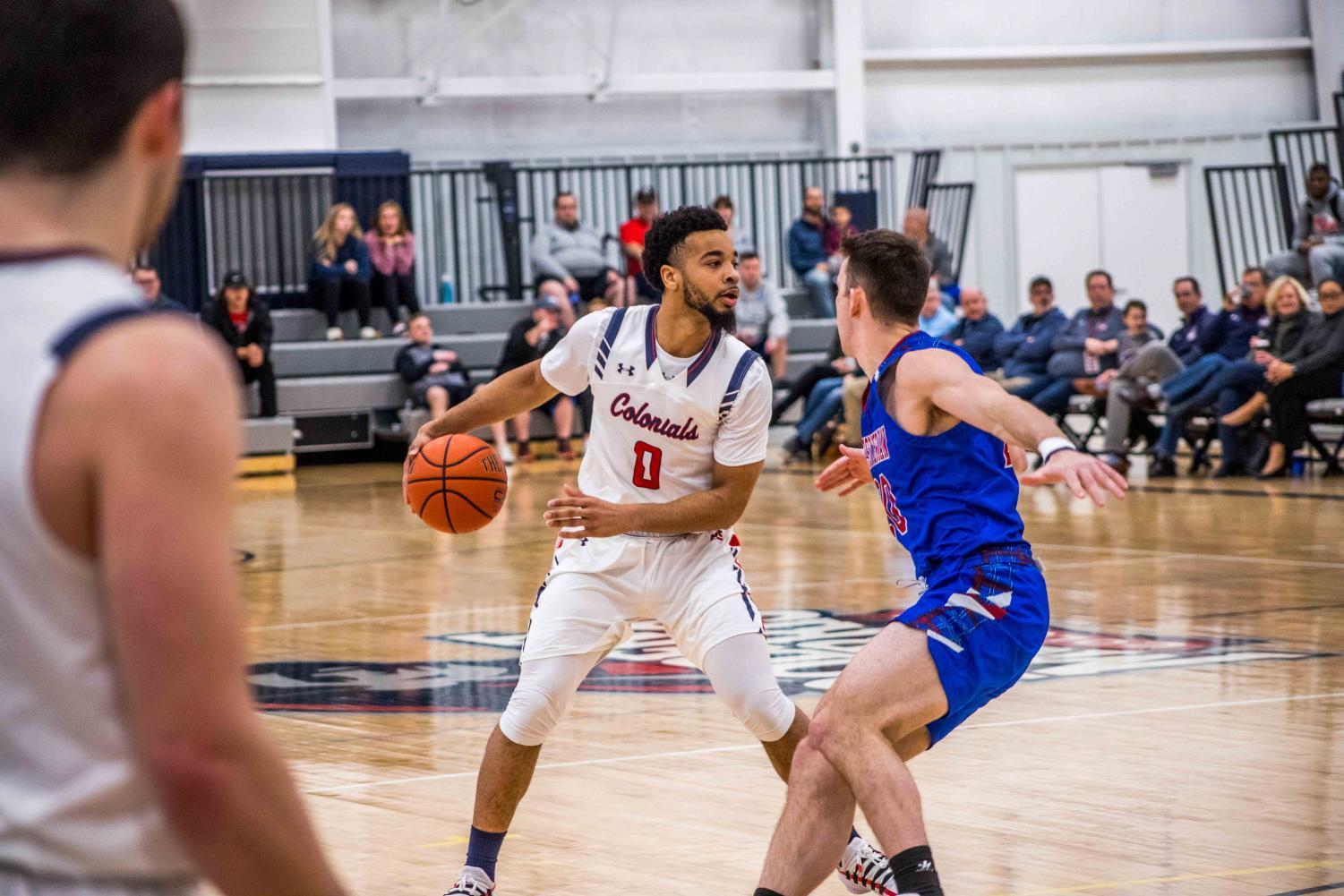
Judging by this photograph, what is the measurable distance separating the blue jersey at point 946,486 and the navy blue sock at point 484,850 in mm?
1232

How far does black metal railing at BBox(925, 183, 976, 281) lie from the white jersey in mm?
16223

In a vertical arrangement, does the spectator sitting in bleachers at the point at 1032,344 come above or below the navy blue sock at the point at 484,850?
above

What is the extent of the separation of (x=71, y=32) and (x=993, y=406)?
2545 mm

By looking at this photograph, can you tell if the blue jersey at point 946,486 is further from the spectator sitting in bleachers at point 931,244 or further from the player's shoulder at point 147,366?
the spectator sitting in bleachers at point 931,244

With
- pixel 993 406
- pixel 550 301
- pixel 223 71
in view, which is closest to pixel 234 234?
pixel 223 71

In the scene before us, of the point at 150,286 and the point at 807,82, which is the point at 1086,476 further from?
the point at 807,82

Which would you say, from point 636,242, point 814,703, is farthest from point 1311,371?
point 814,703

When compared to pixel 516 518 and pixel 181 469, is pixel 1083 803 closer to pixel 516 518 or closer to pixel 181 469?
pixel 181 469

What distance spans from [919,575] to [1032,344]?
12426mm

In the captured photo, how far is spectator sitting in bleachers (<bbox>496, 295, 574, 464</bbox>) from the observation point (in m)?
17.1

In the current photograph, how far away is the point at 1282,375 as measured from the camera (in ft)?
45.1

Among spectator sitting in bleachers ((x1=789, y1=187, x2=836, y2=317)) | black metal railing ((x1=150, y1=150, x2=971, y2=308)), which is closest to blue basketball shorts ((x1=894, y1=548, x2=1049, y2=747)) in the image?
spectator sitting in bleachers ((x1=789, y1=187, x2=836, y2=317))

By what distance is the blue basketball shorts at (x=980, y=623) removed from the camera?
3844 millimetres

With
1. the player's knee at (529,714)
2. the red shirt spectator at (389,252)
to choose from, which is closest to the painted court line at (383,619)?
the player's knee at (529,714)
